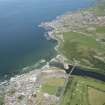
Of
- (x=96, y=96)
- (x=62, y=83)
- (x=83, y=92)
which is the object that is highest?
(x=62, y=83)

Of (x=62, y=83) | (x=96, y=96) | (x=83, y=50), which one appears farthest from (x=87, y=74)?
(x=83, y=50)

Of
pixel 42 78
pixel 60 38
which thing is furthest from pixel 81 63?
pixel 60 38

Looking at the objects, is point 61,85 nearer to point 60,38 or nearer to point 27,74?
point 27,74

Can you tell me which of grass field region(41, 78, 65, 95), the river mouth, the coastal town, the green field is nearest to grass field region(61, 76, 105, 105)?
the coastal town

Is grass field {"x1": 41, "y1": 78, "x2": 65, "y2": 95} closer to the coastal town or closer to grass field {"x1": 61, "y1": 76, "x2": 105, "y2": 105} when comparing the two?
the coastal town

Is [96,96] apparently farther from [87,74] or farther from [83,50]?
[83,50]

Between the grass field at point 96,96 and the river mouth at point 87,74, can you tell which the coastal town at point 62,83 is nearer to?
the grass field at point 96,96

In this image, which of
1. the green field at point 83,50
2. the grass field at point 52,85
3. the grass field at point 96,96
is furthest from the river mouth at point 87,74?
the grass field at point 96,96
